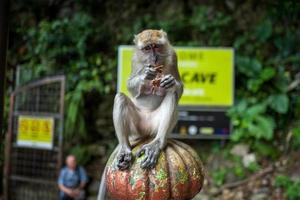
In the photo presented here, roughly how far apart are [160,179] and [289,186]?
492cm

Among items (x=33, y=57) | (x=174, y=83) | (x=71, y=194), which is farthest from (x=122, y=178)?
(x=33, y=57)

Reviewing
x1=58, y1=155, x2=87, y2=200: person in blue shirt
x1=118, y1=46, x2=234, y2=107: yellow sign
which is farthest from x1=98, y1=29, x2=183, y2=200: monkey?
x1=118, y1=46, x2=234, y2=107: yellow sign

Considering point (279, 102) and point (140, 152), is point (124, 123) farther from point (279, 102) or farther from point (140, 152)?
point (279, 102)

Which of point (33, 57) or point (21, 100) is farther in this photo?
point (33, 57)

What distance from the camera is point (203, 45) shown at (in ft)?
30.4

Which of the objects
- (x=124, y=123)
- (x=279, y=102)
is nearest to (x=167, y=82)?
(x=124, y=123)

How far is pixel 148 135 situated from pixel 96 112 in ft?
21.4

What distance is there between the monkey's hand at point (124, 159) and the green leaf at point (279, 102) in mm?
5514

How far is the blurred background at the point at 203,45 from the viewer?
8258 mm

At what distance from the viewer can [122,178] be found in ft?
10.4

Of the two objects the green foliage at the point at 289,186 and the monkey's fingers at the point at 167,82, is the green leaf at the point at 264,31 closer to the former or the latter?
the green foliage at the point at 289,186

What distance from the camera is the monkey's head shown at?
3326 millimetres

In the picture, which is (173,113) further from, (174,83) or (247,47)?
(247,47)

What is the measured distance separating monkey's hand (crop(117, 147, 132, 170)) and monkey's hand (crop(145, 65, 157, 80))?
1.60 feet
